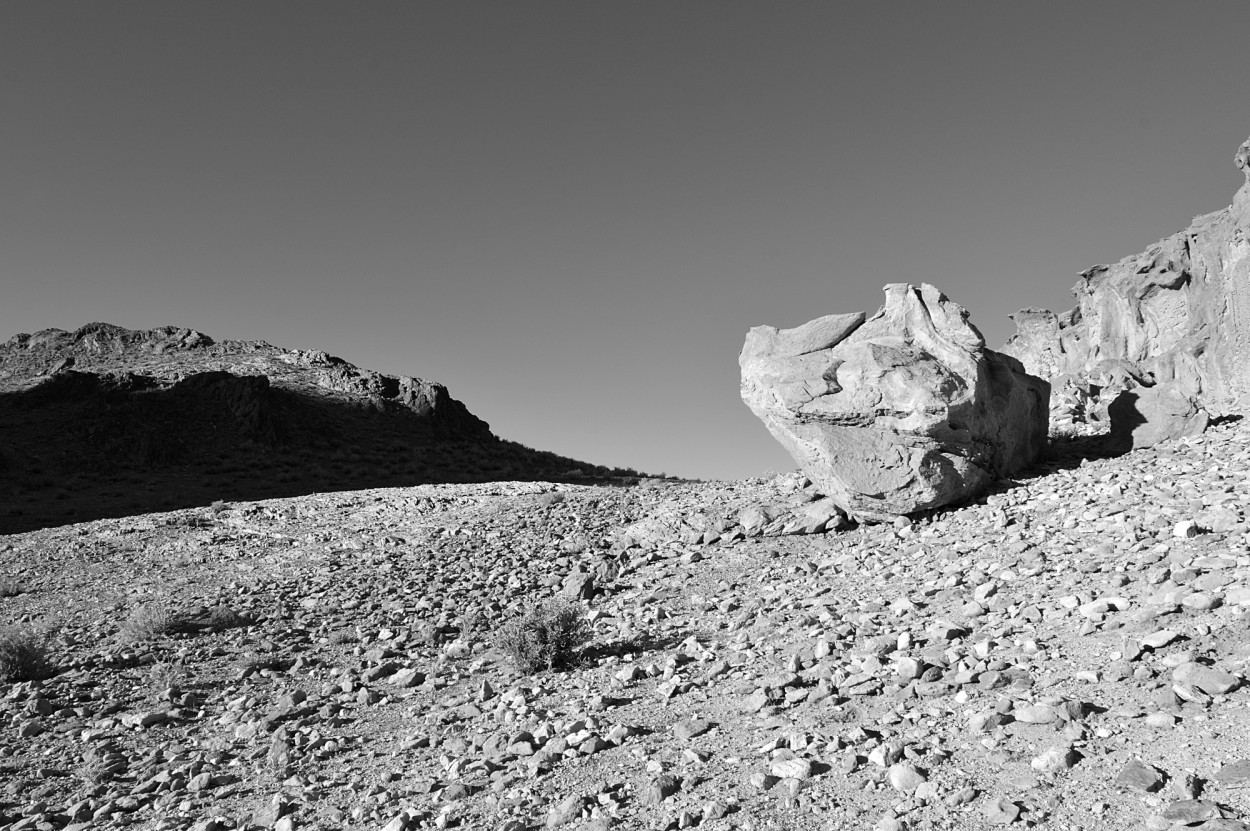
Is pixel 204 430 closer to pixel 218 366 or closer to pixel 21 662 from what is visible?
pixel 218 366

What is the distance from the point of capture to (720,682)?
24.5ft

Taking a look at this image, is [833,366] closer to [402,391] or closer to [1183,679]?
[1183,679]

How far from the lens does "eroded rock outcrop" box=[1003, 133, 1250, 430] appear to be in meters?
24.7

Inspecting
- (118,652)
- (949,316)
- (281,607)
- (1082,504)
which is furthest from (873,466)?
(118,652)

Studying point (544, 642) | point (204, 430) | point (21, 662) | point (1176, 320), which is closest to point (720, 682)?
point (544, 642)

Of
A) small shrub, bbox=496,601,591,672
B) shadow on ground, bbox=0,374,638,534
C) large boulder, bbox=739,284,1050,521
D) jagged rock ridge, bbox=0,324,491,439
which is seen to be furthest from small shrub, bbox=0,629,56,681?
jagged rock ridge, bbox=0,324,491,439

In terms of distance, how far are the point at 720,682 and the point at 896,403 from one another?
6.88 metres

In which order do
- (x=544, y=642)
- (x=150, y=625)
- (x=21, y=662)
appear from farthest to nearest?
1. (x=150, y=625)
2. (x=21, y=662)
3. (x=544, y=642)

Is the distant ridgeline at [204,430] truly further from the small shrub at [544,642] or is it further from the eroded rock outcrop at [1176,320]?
the small shrub at [544,642]

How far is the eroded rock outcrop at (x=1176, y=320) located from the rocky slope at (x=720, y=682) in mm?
7694

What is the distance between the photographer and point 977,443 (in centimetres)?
1295

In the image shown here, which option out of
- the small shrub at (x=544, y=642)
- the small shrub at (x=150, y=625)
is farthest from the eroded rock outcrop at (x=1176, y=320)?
the small shrub at (x=150, y=625)

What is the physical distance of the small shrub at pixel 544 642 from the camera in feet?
28.5

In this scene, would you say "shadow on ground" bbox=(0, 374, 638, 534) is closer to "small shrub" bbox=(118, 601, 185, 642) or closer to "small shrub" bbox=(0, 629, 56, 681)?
"small shrub" bbox=(118, 601, 185, 642)
